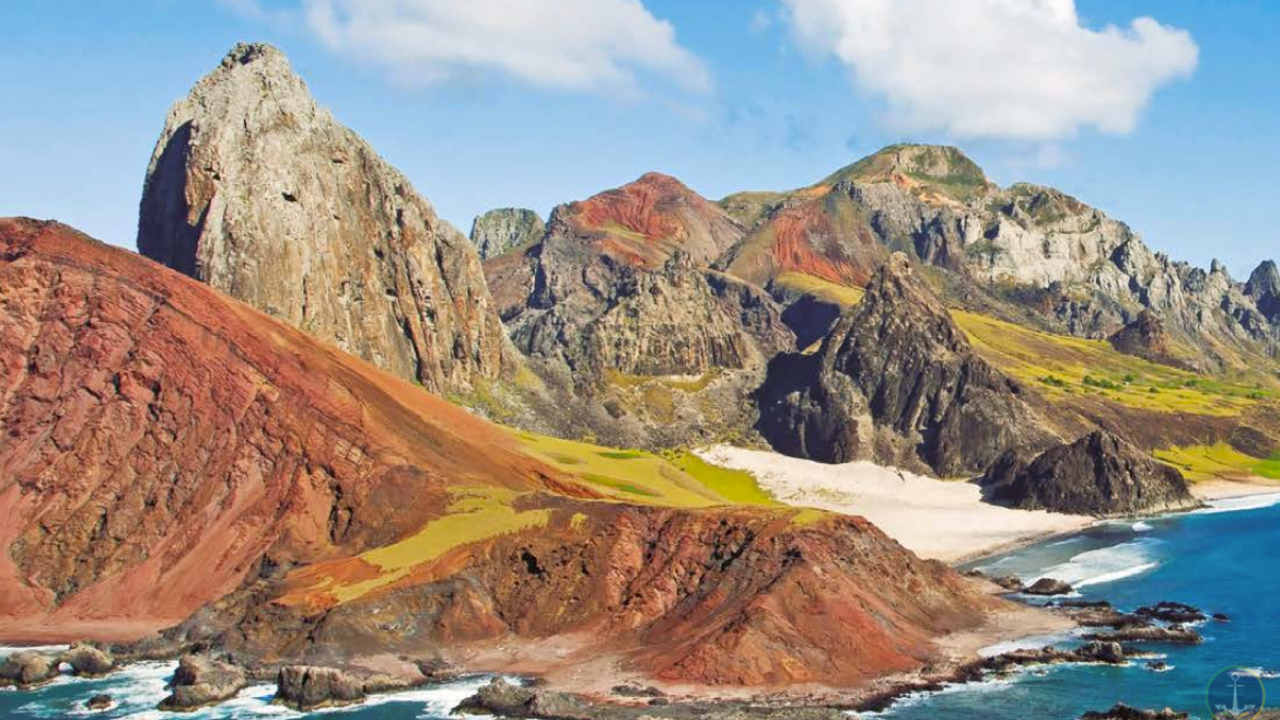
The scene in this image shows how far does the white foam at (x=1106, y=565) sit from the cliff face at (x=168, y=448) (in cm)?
6007

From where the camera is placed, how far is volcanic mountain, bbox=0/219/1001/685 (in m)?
97.9

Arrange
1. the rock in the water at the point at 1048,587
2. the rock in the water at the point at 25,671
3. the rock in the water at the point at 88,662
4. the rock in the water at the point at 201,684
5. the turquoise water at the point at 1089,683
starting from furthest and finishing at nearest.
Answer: the rock in the water at the point at 1048,587 → the rock in the water at the point at 88,662 → the rock in the water at the point at 25,671 → the rock in the water at the point at 201,684 → the turquoise water at the point at 1089,683

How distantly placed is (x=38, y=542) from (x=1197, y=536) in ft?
461

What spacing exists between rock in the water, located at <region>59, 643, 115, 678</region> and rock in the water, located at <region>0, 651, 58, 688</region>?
183cm

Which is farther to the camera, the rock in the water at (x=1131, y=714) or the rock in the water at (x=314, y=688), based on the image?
the rock in the water at (x=314, y=688)

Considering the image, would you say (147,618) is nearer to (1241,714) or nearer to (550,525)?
(550,525)

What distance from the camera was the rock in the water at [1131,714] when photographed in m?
76.1

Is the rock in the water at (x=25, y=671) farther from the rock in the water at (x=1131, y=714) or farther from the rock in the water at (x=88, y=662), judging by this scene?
the rock in the water at (x=1131, y=714)

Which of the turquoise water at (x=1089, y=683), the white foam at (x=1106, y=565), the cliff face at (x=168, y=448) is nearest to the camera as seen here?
the turquoise water at (x=1089, y=683)

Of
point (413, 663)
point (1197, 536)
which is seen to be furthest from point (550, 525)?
point (1197, 536)

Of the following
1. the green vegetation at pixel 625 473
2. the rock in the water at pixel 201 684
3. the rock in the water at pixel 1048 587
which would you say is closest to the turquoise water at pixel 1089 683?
the rock in the water at pixel 201 684

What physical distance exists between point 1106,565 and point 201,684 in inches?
4085

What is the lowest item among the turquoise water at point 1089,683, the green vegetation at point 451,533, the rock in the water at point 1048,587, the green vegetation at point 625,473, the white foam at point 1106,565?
the turquoise water at point 1089,683

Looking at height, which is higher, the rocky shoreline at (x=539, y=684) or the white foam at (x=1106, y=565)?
the white foam at (x=1106, y=565)
